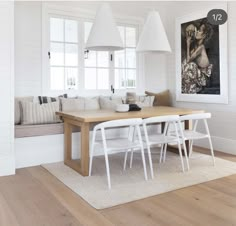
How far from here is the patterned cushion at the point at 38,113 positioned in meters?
3.80

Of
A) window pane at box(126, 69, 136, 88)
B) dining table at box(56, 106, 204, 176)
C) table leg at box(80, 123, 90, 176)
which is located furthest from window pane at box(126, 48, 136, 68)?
table leg at box(80, 123, 90, 176)

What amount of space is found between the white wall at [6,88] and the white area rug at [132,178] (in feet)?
1.68

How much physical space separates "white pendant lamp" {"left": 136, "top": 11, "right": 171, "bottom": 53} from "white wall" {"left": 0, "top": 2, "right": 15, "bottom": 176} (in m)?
1.59

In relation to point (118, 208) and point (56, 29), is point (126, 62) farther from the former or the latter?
point (118, 208)

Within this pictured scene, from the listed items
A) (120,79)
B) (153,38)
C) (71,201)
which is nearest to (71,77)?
(120,79)

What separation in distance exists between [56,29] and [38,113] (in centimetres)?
157

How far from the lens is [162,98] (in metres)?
5.45

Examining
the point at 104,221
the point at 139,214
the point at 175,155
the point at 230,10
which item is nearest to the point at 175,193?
the point at 139,214

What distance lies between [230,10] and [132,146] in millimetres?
2693

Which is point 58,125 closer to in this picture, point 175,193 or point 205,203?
point 175,193

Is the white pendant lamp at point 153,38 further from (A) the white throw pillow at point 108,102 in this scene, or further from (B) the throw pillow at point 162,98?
(B) the throw pillow at point 162,98

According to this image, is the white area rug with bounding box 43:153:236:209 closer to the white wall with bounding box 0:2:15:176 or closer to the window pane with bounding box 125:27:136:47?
the white wall with bounding box 0:2:15:176

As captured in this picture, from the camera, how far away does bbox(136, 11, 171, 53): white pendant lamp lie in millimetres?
3656

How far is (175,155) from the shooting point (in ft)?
13.9
